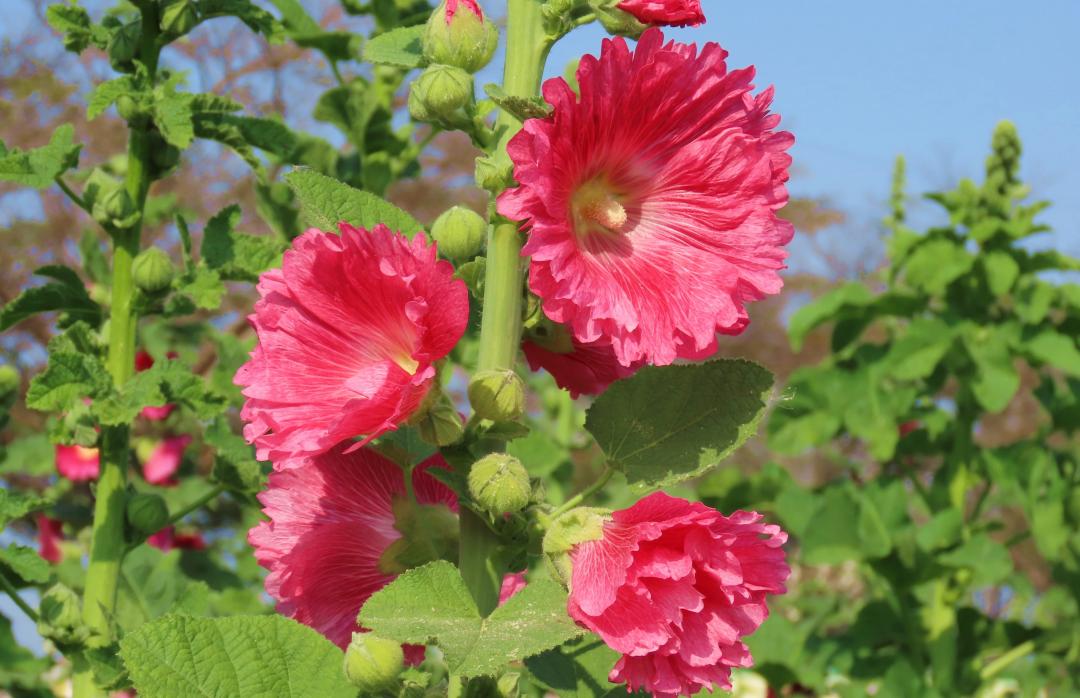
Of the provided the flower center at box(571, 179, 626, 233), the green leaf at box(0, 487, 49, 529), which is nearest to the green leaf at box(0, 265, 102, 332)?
the green leaf at box(0, 487, 49, 529)

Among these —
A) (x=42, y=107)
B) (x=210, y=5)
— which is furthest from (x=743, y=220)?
(x=42, y=107)

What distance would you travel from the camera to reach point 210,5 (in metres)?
1.82

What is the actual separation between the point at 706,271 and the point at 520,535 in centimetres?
26

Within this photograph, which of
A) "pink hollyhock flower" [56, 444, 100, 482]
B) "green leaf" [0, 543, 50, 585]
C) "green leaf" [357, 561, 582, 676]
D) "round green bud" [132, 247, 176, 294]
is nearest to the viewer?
"green leaf" [357, 561, 582, 676]

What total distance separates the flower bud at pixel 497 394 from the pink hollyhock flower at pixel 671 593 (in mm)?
116

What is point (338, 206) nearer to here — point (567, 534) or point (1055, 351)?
point (567, 534)

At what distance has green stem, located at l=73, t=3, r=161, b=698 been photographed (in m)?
1.68

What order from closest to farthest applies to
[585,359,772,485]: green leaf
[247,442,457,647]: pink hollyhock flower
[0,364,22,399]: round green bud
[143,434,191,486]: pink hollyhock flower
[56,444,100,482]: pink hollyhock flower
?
1. [585,359,772,485]: green leaf
2. [247,442,457,647]: pink hollyhock flower
3. [0,364,22,399]: round green bud
4. [56,444,100,482]: pink hollyhock flower
5. [143,434,191,486]: pink hollyhock flower

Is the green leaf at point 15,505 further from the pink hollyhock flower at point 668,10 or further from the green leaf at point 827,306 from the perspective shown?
the green leaf at point 827,306

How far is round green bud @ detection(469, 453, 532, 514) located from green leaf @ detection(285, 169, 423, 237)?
8.6 inches

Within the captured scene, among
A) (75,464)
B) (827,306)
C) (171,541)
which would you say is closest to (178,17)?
(75,464)

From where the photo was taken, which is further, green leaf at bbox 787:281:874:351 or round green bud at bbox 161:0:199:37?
green leaf at bbox 787:281:874:351

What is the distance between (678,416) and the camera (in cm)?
99

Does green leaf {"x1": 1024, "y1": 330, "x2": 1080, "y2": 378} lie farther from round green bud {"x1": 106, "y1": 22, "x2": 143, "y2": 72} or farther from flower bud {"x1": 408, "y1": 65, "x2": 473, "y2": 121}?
flower bud {"x1": 408, "y1": 65, "x2": 473, "y2": 121}
